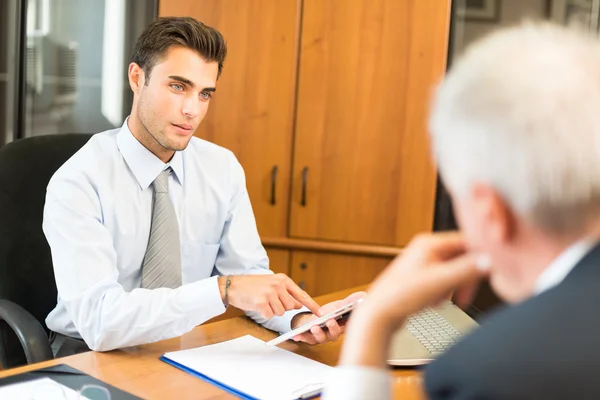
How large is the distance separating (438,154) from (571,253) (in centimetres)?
15

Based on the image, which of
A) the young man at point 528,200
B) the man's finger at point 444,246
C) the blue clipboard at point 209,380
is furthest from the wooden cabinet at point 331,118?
the young man at point 528,200

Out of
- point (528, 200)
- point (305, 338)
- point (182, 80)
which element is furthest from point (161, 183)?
point (528, 200)

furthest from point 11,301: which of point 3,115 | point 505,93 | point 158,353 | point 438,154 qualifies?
point 3,115

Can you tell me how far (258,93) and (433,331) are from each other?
5.21ft

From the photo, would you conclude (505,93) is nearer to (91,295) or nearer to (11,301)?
(91,295)

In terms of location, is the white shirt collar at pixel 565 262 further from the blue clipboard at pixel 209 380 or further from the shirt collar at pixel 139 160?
the shirt collar at pixel 139 160

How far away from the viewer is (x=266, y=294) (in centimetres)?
146

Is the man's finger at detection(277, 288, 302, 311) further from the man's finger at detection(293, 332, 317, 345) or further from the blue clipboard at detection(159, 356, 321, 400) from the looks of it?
the blue clipboard at detection(159, 356, 321, 400)

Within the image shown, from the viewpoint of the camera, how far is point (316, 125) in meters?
2.88

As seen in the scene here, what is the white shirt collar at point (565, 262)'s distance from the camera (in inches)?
25.0

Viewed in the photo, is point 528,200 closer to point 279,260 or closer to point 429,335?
point 429,335

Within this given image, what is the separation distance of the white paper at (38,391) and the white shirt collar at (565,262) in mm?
763

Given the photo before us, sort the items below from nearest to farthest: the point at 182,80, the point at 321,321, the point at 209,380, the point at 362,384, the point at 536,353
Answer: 1. the point at 536,353
2. the point at 362,384
3. the point at 209,380
4. the point at 321,321
5. the point at 182,80

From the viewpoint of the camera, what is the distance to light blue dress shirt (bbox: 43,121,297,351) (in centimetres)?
146
